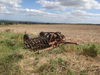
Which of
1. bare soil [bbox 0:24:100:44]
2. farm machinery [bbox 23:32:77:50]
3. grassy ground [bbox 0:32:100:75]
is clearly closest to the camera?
grassy ground [bbox 0:32:100:75]

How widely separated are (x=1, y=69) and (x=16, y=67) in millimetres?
641

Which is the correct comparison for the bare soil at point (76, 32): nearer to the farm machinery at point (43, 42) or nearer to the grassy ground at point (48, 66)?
the farm machinery at point (43, 42)

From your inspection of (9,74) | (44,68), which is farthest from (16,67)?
(44,68)

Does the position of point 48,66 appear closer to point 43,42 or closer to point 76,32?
point 43,42

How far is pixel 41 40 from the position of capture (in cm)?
884

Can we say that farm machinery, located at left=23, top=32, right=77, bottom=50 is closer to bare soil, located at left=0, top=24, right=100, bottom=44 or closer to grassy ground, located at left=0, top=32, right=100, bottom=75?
grassy ground, located at left=0, top=32, right=100, bottom=75

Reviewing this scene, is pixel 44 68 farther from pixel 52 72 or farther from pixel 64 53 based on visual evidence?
pixel 64 53

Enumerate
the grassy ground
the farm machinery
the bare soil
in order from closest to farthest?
the grassy ground, the farm machinery, the bare soil

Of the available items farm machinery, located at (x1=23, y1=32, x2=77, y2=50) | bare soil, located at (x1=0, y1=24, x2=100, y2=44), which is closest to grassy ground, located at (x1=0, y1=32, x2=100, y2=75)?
farm machinery, located at (x1=23, y1=32, x2=77, y2=50)

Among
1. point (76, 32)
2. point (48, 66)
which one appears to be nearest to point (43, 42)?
point (48, 66)

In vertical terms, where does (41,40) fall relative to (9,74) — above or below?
above

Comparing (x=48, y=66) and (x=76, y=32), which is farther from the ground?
(x=76, y=32)

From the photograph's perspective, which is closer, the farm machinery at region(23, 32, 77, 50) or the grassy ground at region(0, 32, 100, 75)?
the grassy ground at region(0, 32, 100, 75)

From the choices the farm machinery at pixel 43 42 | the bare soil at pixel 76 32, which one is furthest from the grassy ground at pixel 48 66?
the bare soil at pixel 76 32
